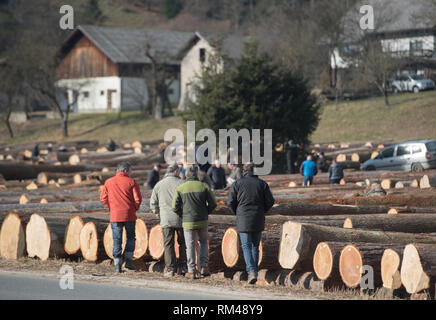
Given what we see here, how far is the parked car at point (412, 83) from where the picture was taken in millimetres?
51031

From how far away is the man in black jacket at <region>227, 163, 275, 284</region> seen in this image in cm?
1077

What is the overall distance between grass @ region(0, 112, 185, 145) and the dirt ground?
41098 mm

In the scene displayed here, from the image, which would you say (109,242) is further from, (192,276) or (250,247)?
Result: (250,247)

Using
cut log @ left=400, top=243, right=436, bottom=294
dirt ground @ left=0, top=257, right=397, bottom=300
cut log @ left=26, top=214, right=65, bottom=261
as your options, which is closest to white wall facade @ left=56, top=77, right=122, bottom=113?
cut log @ left=26, top=214, right=65, bottom=261

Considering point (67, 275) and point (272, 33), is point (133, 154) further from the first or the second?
point (272, 33)

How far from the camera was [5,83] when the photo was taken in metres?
→ 62.3

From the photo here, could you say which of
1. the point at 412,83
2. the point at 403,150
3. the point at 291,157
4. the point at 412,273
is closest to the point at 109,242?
the point at 412,273

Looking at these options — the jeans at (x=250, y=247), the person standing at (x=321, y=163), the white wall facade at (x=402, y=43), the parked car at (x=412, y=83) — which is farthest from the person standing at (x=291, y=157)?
the parked car at (x=412, y=83)

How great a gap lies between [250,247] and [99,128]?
52011mm

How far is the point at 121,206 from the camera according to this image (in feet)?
38.2

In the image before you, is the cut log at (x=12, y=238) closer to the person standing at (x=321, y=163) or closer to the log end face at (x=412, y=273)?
the log end face at (x=412, y=273)

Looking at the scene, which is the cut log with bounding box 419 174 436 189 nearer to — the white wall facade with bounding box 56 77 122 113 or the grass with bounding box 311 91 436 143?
the grass with bounding box 311 91 436 143

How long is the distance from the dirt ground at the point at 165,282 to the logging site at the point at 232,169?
0.05m

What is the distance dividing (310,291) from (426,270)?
1751 mm
